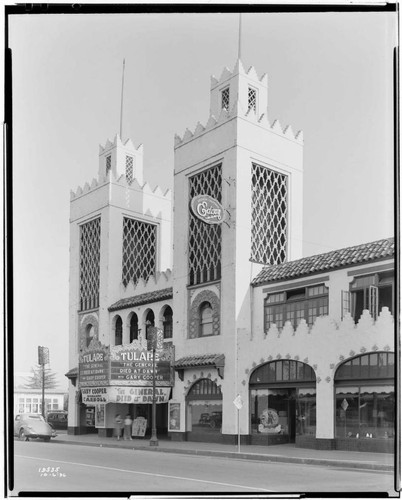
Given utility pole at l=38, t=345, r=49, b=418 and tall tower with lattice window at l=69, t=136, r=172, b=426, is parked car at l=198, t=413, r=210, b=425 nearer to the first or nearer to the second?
tall tower with lattice window at l=69, t=136, r=172, b=426

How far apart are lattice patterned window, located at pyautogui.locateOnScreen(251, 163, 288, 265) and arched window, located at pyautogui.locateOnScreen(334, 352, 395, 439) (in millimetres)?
3111

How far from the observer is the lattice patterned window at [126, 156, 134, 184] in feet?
46.9

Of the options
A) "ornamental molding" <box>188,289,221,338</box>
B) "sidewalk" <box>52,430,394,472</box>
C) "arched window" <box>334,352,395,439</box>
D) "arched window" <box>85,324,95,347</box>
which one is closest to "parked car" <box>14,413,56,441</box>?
"sidewalk" <box>52,430,394,472</box>

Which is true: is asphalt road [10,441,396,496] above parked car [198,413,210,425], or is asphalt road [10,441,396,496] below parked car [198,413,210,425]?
above

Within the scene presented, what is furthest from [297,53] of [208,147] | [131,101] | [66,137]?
[208,147]

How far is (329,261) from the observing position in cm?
1864

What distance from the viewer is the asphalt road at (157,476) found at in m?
12.1

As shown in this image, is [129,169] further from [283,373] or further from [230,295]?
[283,373]

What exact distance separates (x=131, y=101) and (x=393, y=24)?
4293 millimetres

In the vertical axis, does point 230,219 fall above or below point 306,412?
above

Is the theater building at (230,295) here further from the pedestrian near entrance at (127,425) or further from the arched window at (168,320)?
the pedestrian near entrance at (127,425)

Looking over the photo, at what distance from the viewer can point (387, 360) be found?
12.5 metres

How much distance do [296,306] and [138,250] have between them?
4.32 meters

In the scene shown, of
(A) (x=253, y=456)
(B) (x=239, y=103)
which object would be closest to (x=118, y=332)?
(A) (x=253, y=456)
